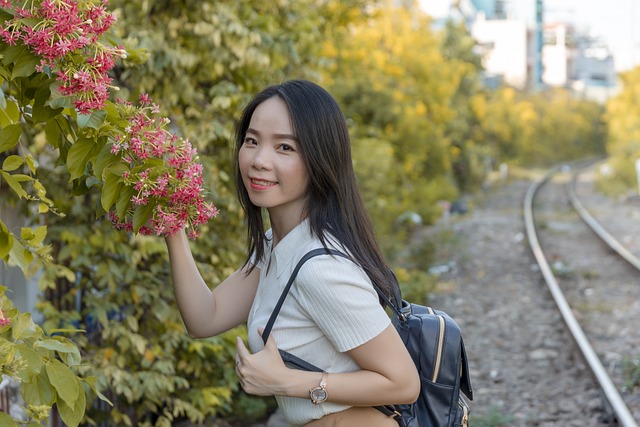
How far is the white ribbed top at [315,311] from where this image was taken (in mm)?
2053

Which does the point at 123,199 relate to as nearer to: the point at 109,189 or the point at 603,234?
the point at 109,189

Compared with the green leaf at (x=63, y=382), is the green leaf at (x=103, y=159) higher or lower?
higher

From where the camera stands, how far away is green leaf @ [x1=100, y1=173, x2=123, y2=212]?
6.22ft

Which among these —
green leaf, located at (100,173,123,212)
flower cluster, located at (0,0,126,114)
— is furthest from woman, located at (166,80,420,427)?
flower cluster, located at (0,0,126,114)

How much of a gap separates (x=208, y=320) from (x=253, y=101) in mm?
642

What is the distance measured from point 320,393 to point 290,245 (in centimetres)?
37

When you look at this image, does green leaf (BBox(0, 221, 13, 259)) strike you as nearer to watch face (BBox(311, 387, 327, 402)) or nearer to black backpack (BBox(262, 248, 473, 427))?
watch face (BBox(311, 387, 327, 402))

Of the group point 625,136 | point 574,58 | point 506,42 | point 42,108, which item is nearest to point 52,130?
point 42,108

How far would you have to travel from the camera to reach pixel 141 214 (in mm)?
1955

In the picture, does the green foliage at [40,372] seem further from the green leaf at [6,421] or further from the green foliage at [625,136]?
the green foliage at [625,136]

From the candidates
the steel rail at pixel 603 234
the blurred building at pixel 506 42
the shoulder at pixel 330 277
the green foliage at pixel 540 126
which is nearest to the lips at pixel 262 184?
the shoulder at pixel 330 277

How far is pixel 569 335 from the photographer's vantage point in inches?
346

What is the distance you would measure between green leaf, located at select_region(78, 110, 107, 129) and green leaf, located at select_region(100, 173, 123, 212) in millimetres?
123

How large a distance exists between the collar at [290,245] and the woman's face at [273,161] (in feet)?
0.15
